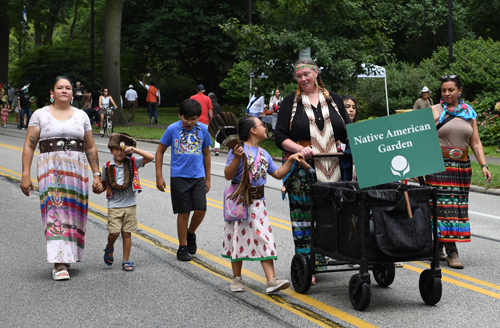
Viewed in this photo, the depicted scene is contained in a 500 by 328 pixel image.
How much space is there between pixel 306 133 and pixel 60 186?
2.40 metres

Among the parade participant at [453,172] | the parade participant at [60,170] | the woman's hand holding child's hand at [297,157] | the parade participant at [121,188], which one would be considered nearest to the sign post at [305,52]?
the parade participant at [453,172]

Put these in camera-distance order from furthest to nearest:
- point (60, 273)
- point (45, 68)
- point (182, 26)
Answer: point (45, 68)
point (182, 26)
point (60, 273)

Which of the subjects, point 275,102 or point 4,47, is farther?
point 4,47

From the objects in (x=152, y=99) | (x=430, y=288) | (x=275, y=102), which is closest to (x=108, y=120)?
(x=152, y=99)

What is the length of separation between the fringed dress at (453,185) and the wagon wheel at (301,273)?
2.01m

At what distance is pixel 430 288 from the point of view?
18.4 ft

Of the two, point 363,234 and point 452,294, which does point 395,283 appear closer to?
point 452,294

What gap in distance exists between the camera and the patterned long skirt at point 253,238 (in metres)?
5.93

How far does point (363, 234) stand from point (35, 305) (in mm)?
2706

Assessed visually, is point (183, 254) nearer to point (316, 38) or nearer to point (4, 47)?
point (316, 38)

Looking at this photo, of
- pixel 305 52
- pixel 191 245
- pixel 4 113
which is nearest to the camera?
pixel 191 245

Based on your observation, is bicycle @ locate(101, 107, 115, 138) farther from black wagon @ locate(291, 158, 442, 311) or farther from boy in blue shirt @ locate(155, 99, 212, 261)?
black wagon @ locate(291, 158, 442, 311)

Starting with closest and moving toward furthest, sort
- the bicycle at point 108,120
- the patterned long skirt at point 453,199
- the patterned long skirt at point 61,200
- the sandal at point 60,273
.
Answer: the sandal at point 60,273
the patterned long skirt at point 61,200
the patterned long skirt at point 453,199
the bicycle at point 108,120

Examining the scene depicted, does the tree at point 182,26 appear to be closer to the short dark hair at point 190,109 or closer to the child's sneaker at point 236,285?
the short dark hair at point 190,109
